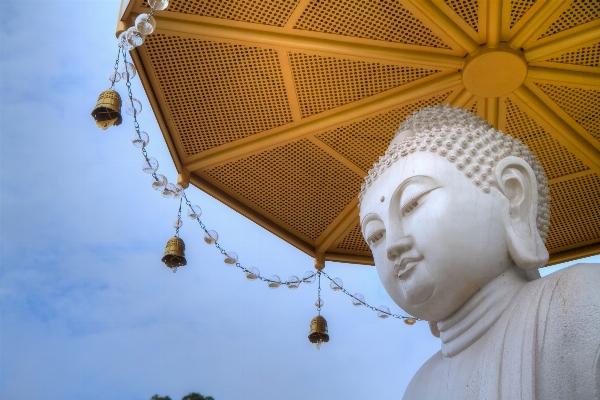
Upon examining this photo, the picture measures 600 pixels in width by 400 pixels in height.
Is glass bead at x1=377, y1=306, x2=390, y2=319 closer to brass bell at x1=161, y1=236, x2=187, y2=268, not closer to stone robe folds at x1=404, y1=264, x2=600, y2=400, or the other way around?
brass bell at x1=161, y1=236, x2=187, y2=268

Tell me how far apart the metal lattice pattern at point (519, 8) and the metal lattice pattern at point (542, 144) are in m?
0.81

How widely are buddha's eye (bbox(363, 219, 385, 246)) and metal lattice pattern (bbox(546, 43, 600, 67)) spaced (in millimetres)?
3068

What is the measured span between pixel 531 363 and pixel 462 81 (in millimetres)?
3642

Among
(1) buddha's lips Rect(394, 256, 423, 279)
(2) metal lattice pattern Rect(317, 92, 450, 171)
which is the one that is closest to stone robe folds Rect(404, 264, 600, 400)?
(1) buddha's lips Rect(394, 256, 423, 279)

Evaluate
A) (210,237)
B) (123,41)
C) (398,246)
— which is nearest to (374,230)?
(398,246)

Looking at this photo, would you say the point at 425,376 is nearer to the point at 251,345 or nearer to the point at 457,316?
the point at 457,316

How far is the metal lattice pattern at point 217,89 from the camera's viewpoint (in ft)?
20.1

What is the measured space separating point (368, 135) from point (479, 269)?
10.7 feet

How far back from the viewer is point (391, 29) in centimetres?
605

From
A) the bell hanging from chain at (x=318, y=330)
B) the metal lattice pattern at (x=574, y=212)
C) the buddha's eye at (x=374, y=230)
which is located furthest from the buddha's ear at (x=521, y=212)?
the bell hanging from chain at (x=318, y=330)

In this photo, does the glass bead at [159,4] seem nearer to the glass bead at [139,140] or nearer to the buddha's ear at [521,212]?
the glass bead at [139,140]

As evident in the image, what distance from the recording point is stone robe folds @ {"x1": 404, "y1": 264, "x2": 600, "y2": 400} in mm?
2975

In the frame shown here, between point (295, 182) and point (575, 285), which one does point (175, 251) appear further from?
point (575, 285)

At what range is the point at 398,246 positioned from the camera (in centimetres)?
362
